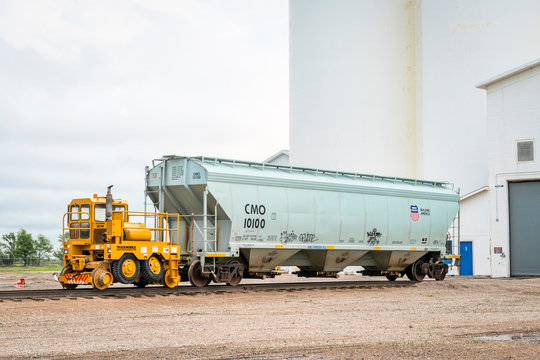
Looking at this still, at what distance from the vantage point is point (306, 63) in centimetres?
4534

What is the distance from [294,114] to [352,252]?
22002 mm

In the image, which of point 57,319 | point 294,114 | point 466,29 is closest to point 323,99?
point 294,114

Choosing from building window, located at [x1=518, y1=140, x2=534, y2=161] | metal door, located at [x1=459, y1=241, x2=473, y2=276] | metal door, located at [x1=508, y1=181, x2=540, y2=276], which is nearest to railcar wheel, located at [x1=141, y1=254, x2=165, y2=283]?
metal door, located at [x1=508, y1=181, x2=540, y2=276]

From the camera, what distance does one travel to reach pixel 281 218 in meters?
23.0

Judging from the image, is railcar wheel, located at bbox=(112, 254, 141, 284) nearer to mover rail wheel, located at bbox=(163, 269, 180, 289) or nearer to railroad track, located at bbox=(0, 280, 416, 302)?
railroad track, located at bbox=(0, 280, 416, 302)

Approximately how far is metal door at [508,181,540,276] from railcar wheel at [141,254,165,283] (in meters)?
21.5

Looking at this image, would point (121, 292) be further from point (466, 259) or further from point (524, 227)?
point (466, 259)

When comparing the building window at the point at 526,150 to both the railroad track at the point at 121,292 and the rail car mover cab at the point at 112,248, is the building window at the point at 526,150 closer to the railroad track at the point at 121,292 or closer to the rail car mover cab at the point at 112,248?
the railroad track at the point at 121,292

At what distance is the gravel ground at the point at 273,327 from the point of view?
10.6 metres

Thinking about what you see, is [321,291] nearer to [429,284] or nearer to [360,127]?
[429,284]

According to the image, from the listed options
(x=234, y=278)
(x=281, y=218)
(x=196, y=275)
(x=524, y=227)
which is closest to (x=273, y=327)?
(x=196, y=275)

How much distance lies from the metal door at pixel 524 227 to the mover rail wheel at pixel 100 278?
77.0 ft

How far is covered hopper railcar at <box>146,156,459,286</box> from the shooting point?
72.0 feet

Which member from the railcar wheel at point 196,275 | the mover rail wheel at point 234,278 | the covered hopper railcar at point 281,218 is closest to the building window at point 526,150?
the covered hopper railcar at point 281,218
